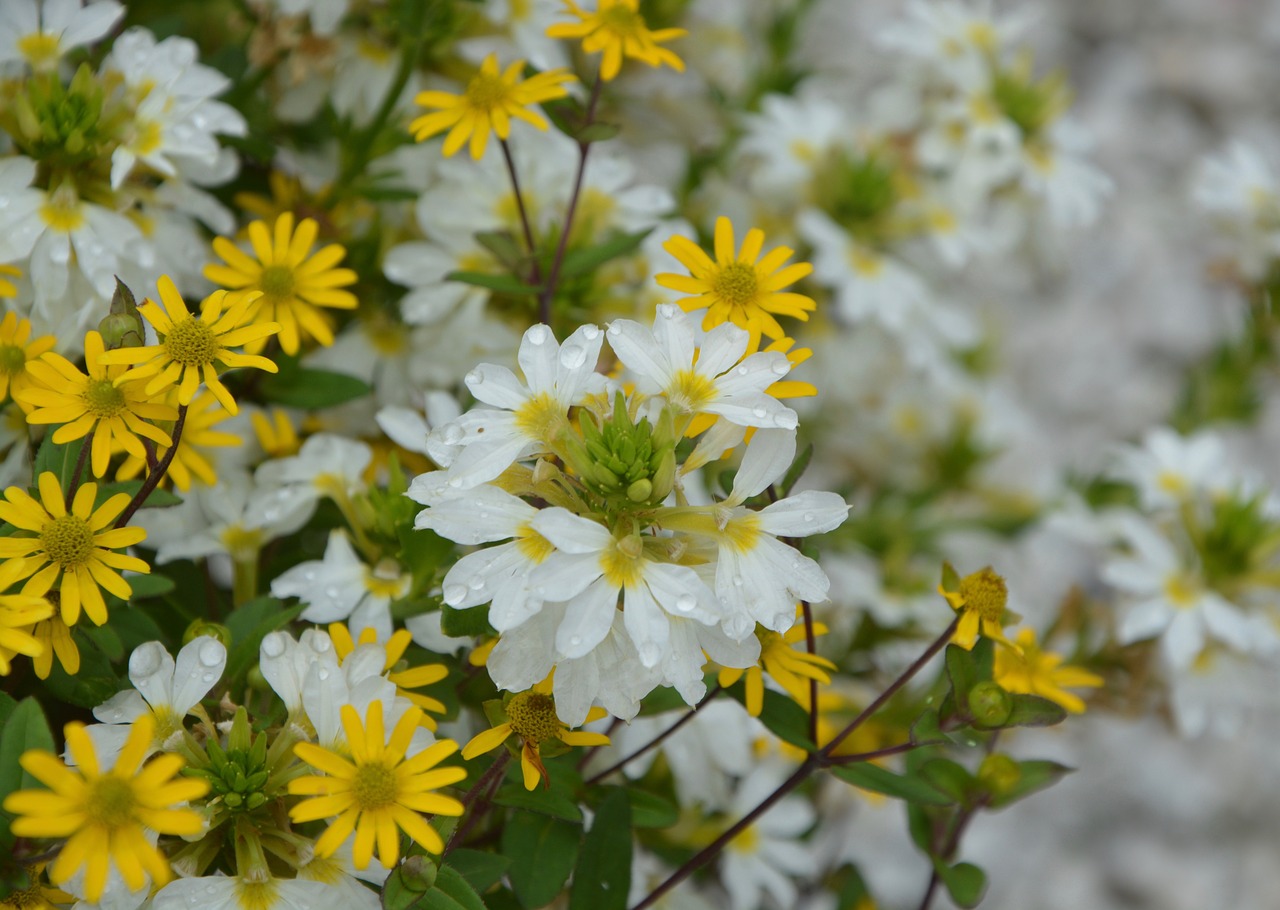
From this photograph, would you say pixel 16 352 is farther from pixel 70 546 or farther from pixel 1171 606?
pixel 1171 606

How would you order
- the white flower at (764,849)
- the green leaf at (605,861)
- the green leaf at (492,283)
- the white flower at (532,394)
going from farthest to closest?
the white flower at (764,849), the green leaf at (492,283), the green leaf at (605,861), the white flower at (532,394)

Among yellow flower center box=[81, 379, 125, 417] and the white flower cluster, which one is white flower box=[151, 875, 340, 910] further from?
yellow flower center box=[81, 379, 125, 417]

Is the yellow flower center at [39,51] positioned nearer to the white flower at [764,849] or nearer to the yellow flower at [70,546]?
the yellow flower at [70,546]

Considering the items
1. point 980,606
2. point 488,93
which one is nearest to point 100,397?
point 488,93

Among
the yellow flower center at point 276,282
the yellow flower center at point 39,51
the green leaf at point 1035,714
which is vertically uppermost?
the yellow flower center at point 39,51

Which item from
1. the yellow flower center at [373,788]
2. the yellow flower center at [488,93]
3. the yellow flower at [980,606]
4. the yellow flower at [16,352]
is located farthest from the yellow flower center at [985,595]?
the yellow flower at [16,352]

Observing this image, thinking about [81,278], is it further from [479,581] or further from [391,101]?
[479,581]

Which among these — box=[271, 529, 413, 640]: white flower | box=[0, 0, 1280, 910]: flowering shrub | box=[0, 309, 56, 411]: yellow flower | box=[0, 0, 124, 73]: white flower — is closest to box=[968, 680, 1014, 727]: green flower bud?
Result: box=[0, 0, 1280, 910]: flowering shrub
